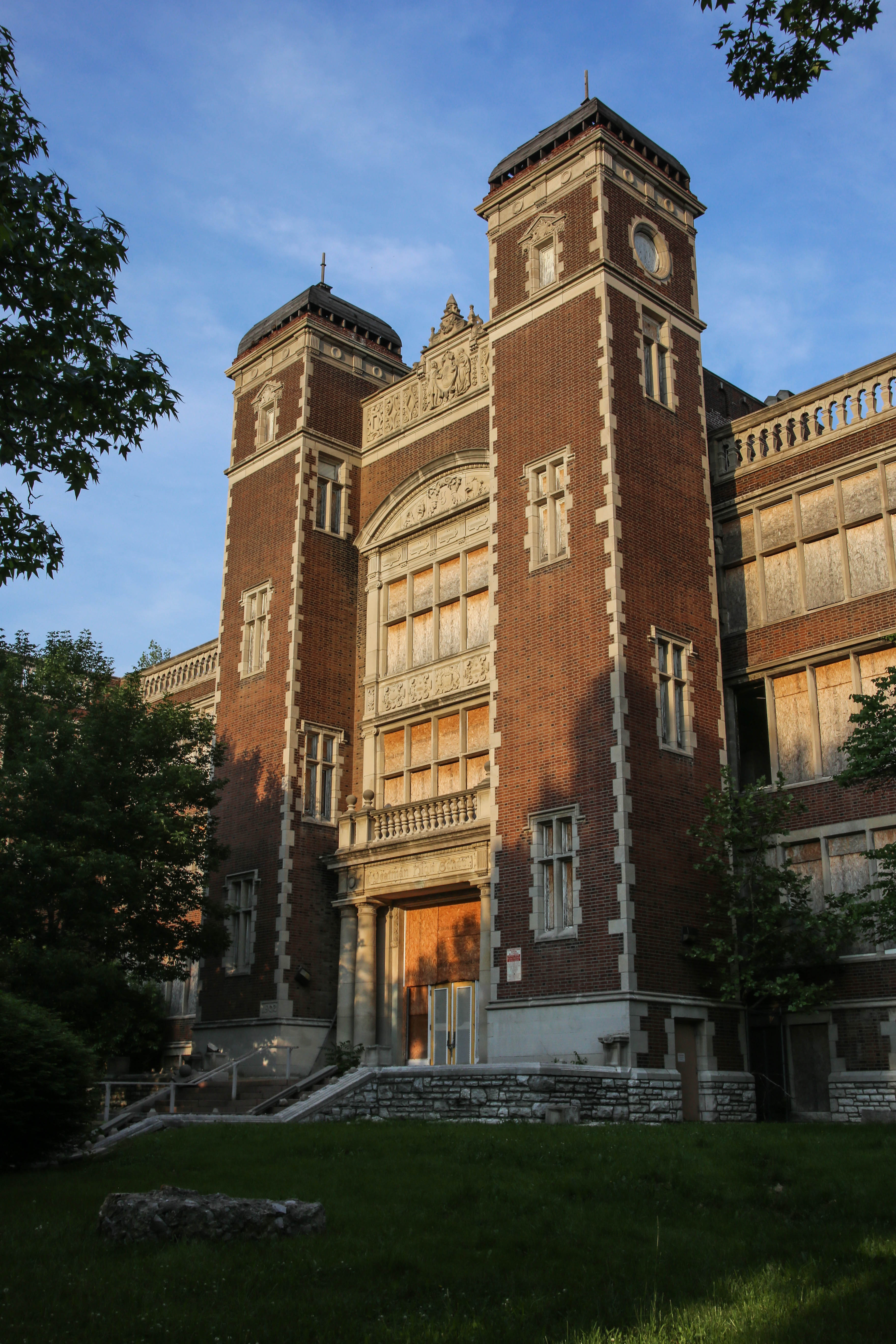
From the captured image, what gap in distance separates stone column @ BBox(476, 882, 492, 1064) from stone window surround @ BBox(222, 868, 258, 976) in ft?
19.4

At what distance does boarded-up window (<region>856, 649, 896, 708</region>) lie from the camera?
22562 millimetres

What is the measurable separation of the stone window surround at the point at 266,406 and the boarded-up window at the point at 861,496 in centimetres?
1535

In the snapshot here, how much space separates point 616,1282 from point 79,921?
16.4 meters

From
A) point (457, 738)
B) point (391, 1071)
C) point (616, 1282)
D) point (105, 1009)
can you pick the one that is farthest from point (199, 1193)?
point (457, 738)

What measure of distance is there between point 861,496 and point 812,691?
3.76m

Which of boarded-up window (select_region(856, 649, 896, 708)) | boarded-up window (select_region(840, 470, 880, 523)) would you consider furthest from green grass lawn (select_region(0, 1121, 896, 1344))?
boarded-up window (select_region(840, 470, 880, 523))

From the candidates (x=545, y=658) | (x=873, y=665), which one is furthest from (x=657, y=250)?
(x=873, y=665)

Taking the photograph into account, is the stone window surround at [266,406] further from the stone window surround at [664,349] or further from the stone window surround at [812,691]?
the stone window surround at [812,691]

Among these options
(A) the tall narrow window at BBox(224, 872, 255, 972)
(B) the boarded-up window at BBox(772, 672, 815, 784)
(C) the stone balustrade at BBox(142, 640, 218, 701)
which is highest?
(C) the stone balustrade at BBox(142, 640, 218, 701)

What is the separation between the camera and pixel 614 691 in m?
22.2

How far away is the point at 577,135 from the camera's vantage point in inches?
1039

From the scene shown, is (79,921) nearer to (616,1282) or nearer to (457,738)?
(457,738)

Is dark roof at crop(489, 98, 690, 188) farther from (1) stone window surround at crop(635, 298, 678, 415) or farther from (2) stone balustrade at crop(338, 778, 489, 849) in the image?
(2) stone balustrade at crop(338, 778, 489, 849)

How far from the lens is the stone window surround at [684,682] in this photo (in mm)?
22938
